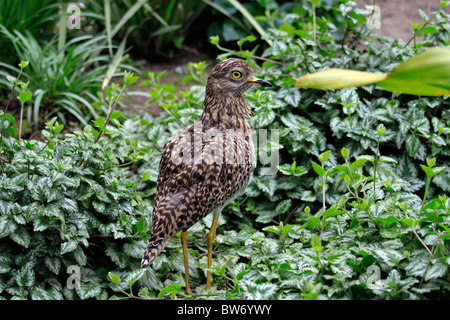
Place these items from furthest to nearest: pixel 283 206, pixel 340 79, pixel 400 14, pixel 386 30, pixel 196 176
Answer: pixel 400 14 → pixel 386 30 → pixel 283 206 → pixel 196 176 → pixel 340 79

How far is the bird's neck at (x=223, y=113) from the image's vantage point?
3.38m

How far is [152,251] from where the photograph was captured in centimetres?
294

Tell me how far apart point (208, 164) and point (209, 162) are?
1 centimetres

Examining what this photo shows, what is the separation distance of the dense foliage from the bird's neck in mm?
496

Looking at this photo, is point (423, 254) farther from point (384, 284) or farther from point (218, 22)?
point (218, 22)

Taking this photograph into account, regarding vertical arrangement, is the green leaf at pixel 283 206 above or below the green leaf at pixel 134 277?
above

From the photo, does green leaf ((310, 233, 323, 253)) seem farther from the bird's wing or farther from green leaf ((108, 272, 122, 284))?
green leaf ((108, 272, 122, 284))

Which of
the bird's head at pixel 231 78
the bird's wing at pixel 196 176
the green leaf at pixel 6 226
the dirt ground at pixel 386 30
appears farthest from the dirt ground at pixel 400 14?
the green leaf at pixel 6 226

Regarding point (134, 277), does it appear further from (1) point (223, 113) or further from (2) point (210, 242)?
(1) point (223, 113)

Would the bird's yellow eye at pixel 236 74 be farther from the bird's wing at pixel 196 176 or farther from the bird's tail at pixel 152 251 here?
the bird's tail at pixel 152 251

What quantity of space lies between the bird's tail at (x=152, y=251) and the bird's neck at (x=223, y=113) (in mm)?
858

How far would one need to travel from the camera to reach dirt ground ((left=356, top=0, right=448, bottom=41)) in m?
6.17

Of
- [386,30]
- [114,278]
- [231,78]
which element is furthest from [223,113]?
[386,30]

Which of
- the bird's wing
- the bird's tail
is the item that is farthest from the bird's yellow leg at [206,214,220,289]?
the bird's tail
